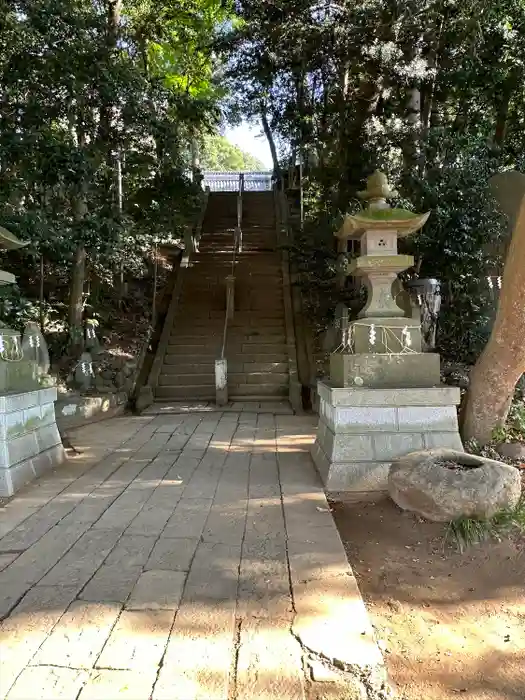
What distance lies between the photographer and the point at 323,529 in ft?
10.7

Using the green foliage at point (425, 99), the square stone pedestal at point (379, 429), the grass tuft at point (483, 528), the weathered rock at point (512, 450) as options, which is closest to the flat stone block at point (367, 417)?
the square stone pedestal at point (379, 429)

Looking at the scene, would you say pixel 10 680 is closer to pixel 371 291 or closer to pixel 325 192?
pixel 371 291

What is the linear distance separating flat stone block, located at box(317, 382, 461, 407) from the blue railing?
891 inches

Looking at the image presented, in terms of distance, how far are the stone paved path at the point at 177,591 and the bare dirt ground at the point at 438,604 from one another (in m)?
0.21

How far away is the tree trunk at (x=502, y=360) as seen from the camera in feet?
14.8

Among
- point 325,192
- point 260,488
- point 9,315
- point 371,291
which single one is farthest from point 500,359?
point 325,192

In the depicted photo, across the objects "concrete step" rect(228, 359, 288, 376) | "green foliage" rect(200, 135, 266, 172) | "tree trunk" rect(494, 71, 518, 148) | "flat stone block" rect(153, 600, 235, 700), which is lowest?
"flat stone block" rect(153, 600, 235, 700)

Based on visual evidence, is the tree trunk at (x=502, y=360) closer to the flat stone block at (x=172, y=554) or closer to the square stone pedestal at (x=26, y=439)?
the flat stone block at (x=172, y=554)

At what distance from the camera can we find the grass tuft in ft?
10.6

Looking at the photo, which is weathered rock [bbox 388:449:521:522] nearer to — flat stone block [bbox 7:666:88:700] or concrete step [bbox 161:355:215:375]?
flat stone block [bbox 7:666:88:700]

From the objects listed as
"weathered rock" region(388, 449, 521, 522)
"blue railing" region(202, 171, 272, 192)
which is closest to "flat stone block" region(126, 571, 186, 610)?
"weathered rock" region(388, 449, 521, 522)

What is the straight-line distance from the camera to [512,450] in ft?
16.5

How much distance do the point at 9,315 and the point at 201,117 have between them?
486 centimetres

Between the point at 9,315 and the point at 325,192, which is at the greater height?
the point at 325,192
